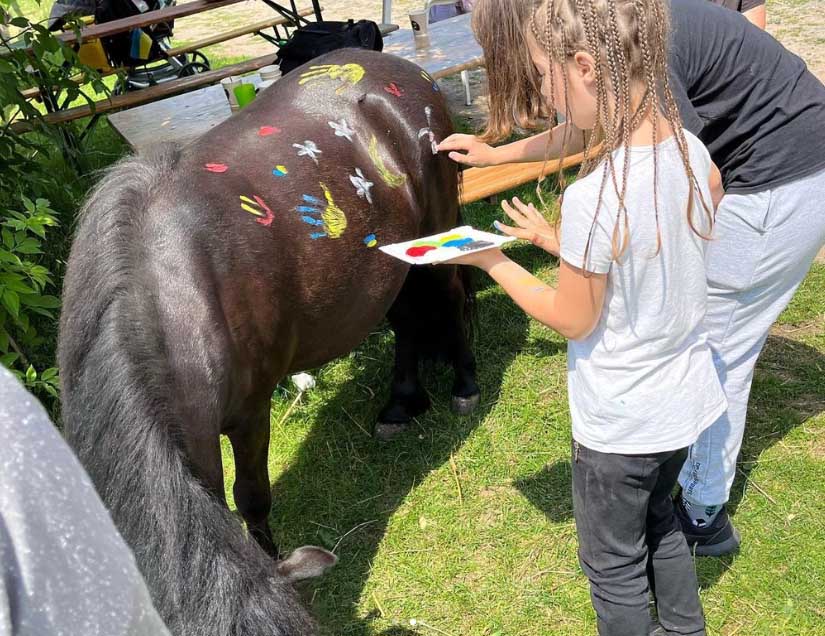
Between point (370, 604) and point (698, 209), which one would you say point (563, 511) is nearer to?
point (370, 604)

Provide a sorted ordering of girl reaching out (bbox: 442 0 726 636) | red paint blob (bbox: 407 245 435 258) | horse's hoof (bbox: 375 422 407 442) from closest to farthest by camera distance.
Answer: girl reaching out (bbox: 442 0 726 636)
red paint blob (bbox: 407 245 435 258)
horse's hoof (bbox: 375 422 407 442)

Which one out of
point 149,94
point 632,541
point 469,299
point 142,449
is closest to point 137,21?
point 149,94

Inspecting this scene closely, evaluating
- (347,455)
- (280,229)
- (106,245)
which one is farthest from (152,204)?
(347,455)

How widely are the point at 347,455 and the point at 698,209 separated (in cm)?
212

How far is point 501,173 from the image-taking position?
14.3ft

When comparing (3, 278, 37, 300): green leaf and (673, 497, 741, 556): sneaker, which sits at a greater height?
(3, 278, 37, 300): green leaf

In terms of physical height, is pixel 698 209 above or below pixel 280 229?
above

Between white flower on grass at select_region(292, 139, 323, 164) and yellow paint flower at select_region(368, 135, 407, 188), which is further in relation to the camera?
yellow paint flower at select_region(368, 135, 407, 188)

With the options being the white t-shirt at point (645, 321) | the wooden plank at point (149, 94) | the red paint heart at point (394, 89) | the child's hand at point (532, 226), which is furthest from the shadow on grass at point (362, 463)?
the wooden plank at point (149, 94)

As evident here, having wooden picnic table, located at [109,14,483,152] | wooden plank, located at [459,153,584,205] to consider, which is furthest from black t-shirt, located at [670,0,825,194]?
wooden picnic table, located at [109,14,483,152]

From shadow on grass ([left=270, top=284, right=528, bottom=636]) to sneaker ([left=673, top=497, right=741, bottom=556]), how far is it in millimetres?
967

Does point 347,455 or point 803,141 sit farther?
point 347,455

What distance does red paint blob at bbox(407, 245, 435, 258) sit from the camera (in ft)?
6.32

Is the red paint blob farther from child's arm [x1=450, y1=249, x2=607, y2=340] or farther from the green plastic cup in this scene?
the green plastic cup
